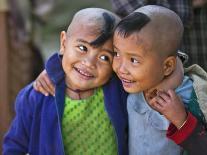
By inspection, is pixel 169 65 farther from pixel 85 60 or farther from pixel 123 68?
pixel 85 60

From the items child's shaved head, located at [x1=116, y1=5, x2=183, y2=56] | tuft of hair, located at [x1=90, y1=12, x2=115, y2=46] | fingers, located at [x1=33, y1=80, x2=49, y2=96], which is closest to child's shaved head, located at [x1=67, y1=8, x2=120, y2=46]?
tuft of hair, located at [x1=90, y1=12, x2=115, y2=46]

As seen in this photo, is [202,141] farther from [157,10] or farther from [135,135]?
[157,10]

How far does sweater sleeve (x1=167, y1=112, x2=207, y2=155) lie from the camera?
90.4 inches

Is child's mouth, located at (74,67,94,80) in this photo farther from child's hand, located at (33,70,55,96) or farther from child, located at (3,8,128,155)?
child's hand, located at (33,70,55,96)

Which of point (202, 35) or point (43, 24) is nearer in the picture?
point (202, 35)

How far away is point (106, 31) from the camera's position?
2.43m

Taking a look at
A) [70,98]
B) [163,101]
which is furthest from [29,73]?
[163,101]

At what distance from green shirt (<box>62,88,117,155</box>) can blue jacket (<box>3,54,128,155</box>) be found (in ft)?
0.16

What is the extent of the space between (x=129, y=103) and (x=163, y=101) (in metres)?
0.23

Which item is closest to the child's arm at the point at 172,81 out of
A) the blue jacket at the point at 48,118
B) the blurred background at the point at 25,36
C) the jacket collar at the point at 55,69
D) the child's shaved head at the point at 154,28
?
the child's shaved head at the point at 154,28

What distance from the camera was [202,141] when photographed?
2.29 m

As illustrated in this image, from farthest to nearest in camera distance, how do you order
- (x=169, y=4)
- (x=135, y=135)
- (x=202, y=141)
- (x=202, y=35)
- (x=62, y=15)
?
1. (x=62, y=15)
2. (x=202, y=35)
3. (x=169, y=4)
4. (x=135, y=135)
5. (x=202, y=141)

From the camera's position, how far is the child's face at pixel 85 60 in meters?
2.44

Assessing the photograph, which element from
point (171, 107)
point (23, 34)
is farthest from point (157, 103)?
point (23, 34)
